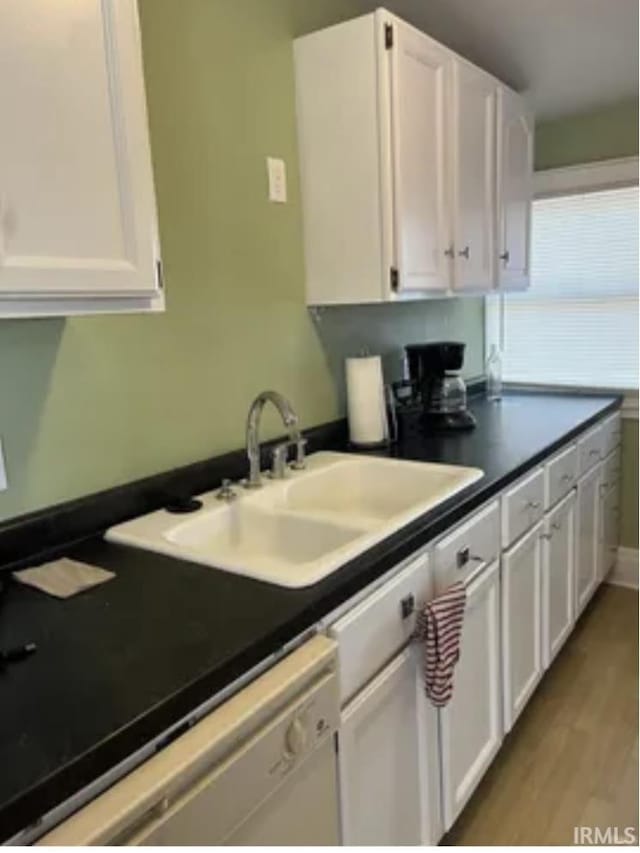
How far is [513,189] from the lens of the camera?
2.64 metres

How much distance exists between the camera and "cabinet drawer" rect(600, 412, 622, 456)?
9.50 ft

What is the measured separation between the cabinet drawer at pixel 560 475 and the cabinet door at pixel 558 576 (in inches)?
1.7

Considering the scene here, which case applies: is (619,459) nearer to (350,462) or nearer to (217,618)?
(350,462)

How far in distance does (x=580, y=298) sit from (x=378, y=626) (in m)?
2.53

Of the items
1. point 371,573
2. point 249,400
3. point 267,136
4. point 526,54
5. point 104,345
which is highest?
point 526,54

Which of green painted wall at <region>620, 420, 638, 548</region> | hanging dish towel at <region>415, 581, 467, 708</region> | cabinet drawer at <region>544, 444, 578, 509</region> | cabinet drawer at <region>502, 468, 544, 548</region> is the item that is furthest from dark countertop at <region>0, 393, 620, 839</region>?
green painted wall at <region>620, 420, 638, 548</region>

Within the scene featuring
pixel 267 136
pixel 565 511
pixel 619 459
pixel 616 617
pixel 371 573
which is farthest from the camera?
pixel 619 459

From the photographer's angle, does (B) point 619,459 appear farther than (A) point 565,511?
Yes

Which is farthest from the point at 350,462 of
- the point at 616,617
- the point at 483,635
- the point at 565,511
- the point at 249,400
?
the point at 616,617

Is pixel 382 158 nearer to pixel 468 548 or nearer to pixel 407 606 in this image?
pixel 468 548

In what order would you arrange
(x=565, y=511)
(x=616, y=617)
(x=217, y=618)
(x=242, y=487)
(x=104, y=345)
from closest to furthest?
(x=217, y=618)
(x=104, y=345)
(x=242, y=487)
(x=565, y=511)
(x=616, y=617)

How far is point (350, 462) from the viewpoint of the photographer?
1951 millimetres

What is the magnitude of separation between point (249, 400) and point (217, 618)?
3.10 ft

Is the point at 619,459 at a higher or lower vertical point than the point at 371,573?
lower
